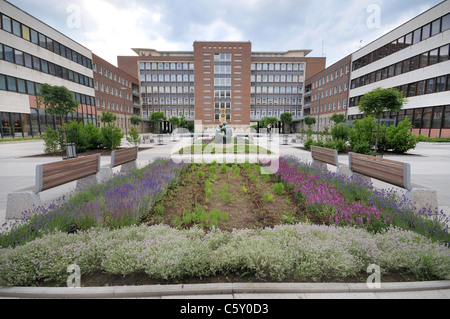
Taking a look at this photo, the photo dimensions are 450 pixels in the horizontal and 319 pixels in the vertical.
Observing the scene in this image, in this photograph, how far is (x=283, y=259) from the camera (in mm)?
2410

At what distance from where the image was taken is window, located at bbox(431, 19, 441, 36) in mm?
24266

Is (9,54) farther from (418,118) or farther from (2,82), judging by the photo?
(418,118)

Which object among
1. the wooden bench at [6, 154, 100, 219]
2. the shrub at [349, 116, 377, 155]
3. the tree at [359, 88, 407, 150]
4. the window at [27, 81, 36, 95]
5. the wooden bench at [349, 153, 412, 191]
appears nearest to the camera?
the wooden bench at [6, 154, 100, 219]

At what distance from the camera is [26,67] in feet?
89.8

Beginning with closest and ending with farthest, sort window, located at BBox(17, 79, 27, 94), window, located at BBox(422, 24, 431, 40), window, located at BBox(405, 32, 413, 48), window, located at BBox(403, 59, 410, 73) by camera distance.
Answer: window, located at BBox(422, 24, 431, 40) → window, located at BBox(17, 79, 27, 94) → window, located at BBox(405, 32, 413, 48) → window, located at BBox(403, 59, 410, 73)

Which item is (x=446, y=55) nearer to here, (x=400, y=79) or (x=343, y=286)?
(x=400, y=79)

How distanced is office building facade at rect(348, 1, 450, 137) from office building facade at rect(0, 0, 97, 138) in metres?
43.1

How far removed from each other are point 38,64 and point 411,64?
4897 centimetres

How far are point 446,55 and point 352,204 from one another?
3163cm

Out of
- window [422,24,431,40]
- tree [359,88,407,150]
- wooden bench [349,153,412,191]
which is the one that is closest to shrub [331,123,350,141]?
tree [359,88,407,150]

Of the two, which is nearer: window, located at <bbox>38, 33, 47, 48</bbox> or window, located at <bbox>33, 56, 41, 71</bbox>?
window, located at <bbox>33, 56, 41, 71</bbox>

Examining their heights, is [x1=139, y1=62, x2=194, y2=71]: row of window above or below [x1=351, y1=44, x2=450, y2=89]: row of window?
above

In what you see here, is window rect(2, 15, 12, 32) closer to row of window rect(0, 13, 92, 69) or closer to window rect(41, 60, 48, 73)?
row of window rect(0, 13, 92, 69)
